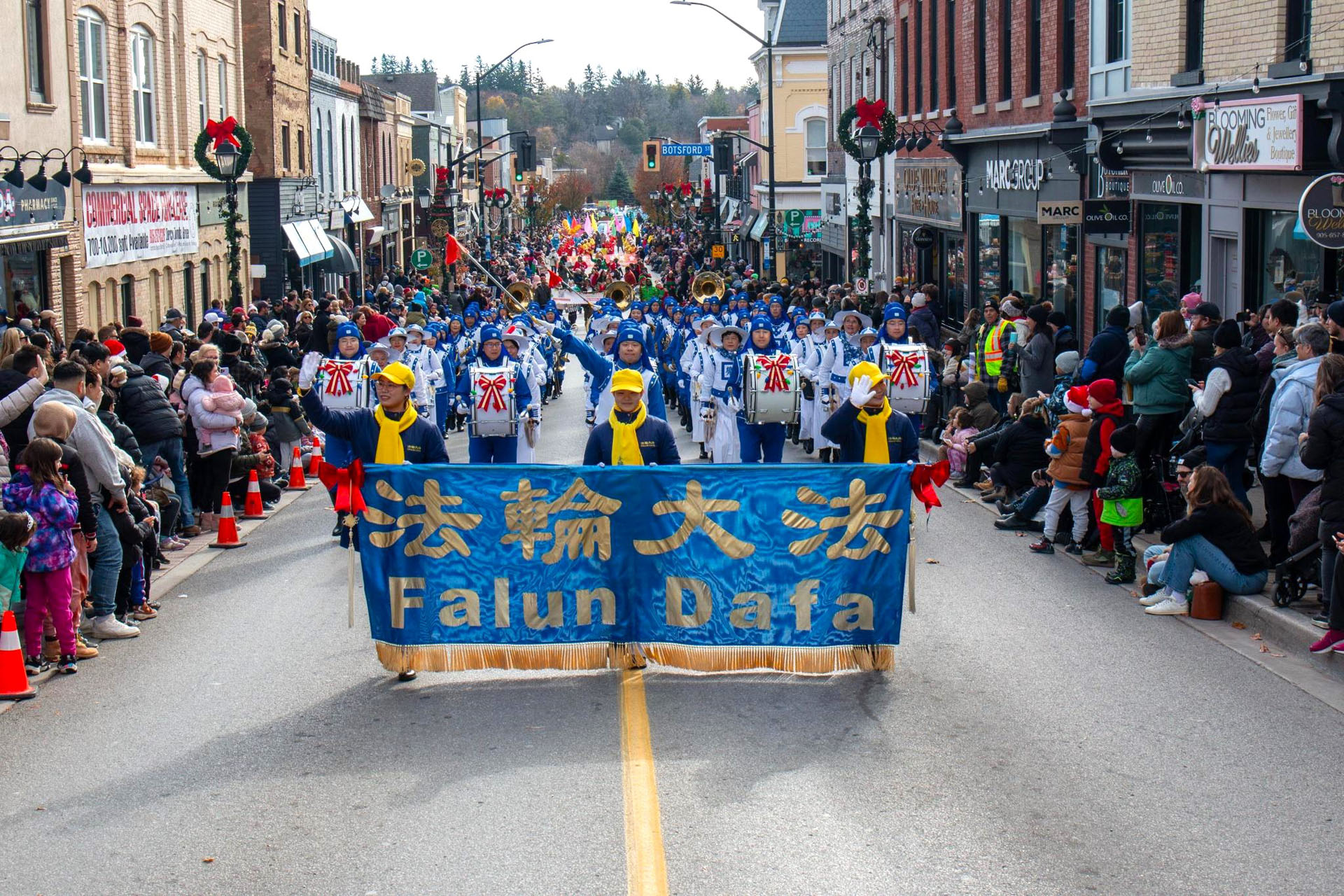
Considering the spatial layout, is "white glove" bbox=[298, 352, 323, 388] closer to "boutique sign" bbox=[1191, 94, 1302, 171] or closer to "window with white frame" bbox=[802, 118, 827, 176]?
"boutique sign" bbox=[1191, 94, 1302, 171]

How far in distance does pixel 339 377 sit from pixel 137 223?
14154 mm

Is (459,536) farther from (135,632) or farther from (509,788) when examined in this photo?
(135,632)

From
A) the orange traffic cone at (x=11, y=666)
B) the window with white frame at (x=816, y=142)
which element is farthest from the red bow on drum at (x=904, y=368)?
the window with white frame at (x=816, y=142)

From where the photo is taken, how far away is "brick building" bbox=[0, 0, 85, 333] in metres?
21.9

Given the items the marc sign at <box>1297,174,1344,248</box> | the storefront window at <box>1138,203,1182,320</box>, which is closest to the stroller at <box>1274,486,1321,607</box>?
the marc sign at <box>1297,174,1344,248</box>

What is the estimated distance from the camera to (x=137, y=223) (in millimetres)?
28609

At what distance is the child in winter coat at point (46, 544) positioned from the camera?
9.41 metres

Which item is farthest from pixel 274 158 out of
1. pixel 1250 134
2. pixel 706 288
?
pixel 1250 134

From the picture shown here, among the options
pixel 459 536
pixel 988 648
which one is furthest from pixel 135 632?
pixel 988 648

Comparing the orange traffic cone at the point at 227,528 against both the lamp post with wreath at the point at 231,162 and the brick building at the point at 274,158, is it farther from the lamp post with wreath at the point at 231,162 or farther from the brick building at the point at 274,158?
the brick building at the point at 274,158

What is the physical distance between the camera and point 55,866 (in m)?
6.47

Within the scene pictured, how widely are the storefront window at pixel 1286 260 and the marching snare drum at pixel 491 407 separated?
7834 millimetres

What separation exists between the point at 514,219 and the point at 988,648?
356ft

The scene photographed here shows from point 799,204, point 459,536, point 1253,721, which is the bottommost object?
point 1253,721
